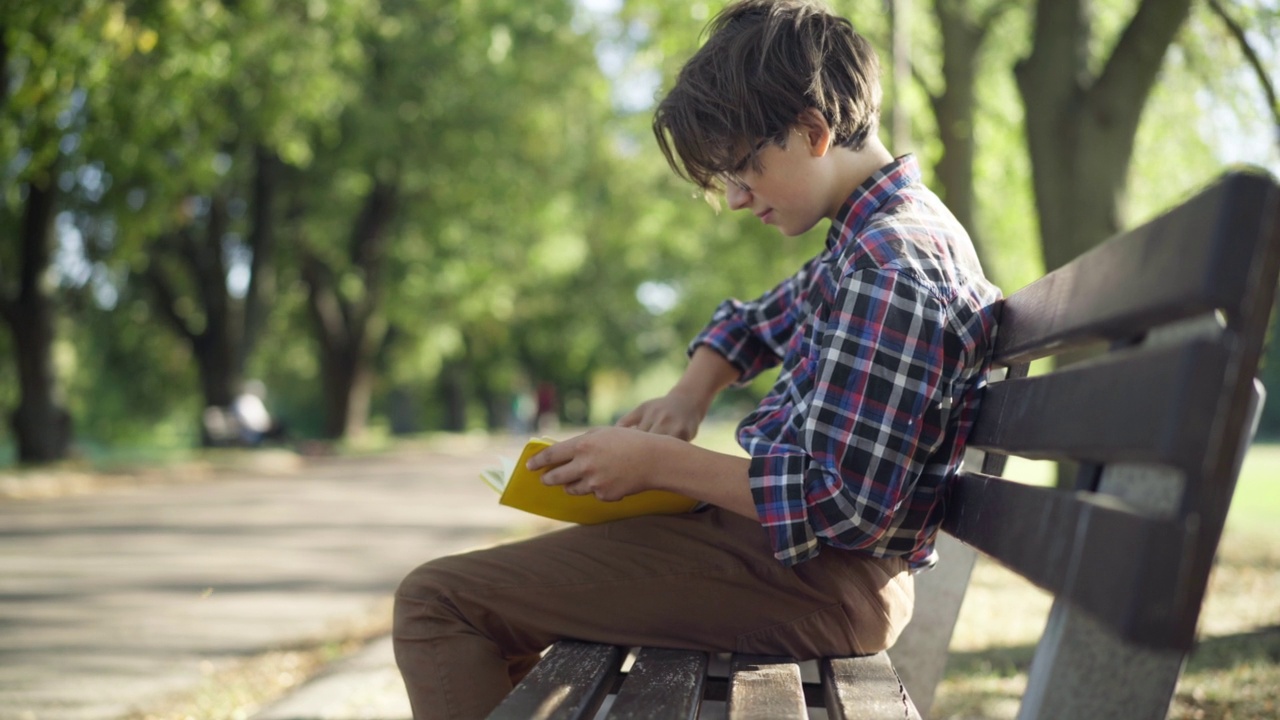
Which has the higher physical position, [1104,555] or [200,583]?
[1104,555]

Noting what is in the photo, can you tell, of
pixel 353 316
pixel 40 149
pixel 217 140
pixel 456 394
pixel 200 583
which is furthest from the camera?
pixel 456 394

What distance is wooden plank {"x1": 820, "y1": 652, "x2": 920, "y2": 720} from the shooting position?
1.73 metres

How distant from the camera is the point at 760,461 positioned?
1.97 m

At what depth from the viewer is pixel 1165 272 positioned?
132 centimetres

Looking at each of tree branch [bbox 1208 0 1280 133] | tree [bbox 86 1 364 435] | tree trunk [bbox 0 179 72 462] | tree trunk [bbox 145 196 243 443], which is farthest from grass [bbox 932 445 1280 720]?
tree trunk [bbox 145 196 243 443]

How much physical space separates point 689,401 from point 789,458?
962mm

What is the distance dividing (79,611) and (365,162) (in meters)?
18.0

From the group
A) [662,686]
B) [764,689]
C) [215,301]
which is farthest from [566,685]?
[215,301]

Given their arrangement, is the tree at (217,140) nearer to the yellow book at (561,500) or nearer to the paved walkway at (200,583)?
the paved walkway at (200,583)

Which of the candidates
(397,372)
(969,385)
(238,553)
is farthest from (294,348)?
(969,385)

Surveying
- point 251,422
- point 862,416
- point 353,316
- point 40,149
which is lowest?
point 251,422

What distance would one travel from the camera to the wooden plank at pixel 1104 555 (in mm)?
1219

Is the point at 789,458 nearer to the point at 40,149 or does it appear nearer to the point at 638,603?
the point at 638,603

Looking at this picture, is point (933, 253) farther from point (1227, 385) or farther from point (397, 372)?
point (397, 372)
